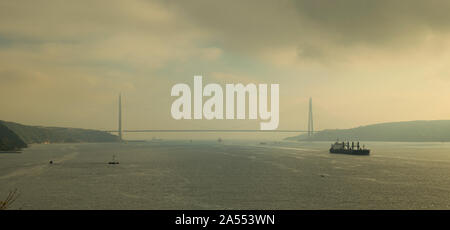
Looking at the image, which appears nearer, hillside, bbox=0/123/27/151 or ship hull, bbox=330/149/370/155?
ship hull, bbox=330/149/370/155

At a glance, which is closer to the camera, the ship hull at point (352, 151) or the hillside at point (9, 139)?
the ship hull at point (352, 151)

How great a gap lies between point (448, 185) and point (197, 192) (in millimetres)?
33936

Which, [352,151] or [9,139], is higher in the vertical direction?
[9,139]

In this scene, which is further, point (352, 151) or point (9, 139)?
point (9, 139)

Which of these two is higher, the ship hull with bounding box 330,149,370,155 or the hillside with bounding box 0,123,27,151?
the hillside with bounding box 0,123,27,151

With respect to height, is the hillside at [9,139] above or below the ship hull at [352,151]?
above
